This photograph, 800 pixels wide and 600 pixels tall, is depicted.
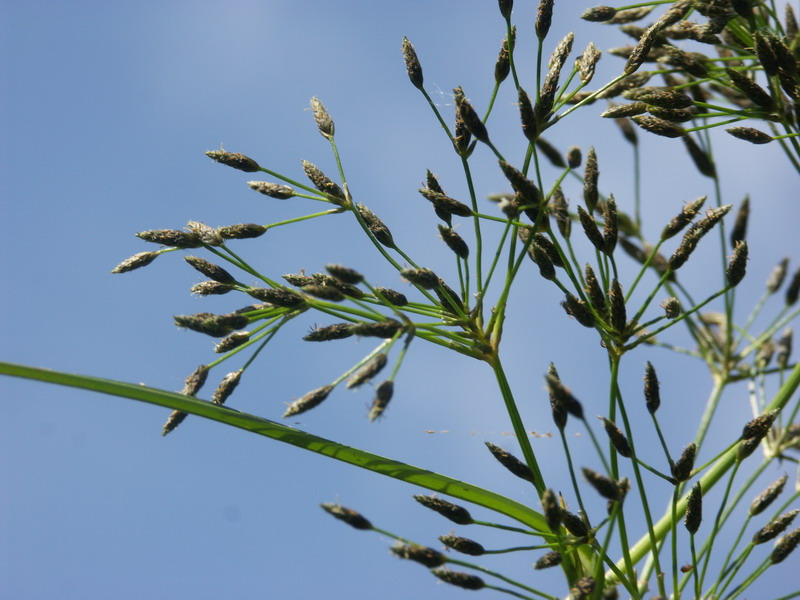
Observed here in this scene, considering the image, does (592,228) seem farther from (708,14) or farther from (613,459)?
(708,14)

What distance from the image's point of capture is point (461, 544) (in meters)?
2.59

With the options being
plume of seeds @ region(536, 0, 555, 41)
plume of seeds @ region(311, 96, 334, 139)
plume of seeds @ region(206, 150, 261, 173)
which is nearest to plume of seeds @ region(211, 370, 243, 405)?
plume of seeds @ region(206, 150, 261, 173)

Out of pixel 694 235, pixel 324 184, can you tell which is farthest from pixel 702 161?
pixel 324 184

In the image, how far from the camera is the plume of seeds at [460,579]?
2492 millimetres

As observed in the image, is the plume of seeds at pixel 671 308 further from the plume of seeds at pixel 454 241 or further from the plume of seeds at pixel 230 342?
the plume of seeds at pixel 230 342

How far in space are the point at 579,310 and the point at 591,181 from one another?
51 cm

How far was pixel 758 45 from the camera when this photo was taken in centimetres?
288

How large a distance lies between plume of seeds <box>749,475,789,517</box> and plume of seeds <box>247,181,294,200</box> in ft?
6.73

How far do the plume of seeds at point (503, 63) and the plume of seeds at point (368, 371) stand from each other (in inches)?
52.0

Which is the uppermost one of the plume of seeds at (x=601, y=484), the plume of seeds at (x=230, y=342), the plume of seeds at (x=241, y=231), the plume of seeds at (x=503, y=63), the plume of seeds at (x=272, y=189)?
the plume of seeds at (x=503, y=63)

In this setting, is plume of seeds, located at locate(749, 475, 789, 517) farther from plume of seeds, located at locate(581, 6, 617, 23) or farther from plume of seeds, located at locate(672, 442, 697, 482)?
plume of seeds, located at locate(581, 6, 617, 23)

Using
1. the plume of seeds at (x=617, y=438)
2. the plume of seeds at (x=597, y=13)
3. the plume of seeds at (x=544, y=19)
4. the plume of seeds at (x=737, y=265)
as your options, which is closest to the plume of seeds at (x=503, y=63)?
the plume of seeds at (x=544, y=19)

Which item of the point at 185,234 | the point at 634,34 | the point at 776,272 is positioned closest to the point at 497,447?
the point at 185,234

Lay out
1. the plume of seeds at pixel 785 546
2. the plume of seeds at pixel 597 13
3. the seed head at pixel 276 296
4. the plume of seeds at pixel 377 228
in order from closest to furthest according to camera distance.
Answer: the seed head at pixel 276 296 → the plume of seeds at pixel 785 546 → the plume of seeds at pixel 377 228 → the plume of seeds at pixel 597 13
